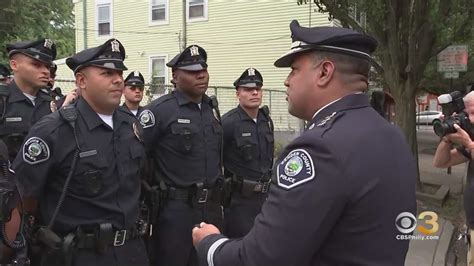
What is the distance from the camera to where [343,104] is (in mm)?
1678

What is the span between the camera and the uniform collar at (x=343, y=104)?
1678 mm

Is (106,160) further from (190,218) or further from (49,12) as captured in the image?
(49,12)

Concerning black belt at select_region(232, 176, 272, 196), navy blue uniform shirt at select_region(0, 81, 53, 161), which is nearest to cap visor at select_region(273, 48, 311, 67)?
black belt at select_region(232, 176, 272, 196)

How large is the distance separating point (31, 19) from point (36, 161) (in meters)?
17.5

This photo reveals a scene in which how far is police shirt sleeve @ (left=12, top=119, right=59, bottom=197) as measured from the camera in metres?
2.71

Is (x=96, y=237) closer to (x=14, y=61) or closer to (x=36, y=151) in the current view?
(x=36, y=151)

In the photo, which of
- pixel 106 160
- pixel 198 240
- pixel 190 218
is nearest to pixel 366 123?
pixel 198 240

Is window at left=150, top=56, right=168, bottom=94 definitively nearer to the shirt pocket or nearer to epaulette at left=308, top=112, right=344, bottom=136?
the shirt pocket

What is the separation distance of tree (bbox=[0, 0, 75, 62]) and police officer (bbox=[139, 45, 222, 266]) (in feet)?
43.8

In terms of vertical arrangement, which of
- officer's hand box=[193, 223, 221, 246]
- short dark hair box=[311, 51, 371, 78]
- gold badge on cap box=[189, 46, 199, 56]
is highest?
gold badge on cap box=[189, 46, 199, 56]

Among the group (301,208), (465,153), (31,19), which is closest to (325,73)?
(301,208)

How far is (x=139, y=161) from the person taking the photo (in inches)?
124

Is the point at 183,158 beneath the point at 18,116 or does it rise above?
beneath

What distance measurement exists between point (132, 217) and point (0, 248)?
75cm
